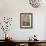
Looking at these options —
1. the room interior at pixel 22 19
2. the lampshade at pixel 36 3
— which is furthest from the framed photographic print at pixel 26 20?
the lampshade at pixel 36 3

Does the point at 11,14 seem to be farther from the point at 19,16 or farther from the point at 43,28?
the point at 43,28

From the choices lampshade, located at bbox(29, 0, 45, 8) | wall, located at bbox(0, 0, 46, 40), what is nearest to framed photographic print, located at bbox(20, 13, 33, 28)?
wall, located at bbox(0, 0, 46, 40)

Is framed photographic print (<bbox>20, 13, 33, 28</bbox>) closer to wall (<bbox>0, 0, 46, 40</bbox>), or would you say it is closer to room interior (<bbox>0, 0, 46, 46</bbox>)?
room interior (<bbox>0, 0, 46, 46</bbox>)

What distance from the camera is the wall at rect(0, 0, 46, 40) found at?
5027 millimetres

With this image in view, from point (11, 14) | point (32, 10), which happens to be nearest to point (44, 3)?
point (32, 10)

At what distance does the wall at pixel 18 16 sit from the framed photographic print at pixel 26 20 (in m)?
0.11

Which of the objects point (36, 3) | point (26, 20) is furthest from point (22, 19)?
point (36, 3)

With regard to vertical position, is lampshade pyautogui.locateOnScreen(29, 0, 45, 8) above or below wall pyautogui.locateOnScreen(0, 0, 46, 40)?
above

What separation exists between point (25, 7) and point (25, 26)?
2.26ft

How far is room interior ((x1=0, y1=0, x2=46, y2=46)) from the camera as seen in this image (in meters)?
5.01

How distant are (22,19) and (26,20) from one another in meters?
0.15

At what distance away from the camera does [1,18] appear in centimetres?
500

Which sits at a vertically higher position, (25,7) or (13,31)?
(25,7)

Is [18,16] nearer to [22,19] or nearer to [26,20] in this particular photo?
[22,19]
